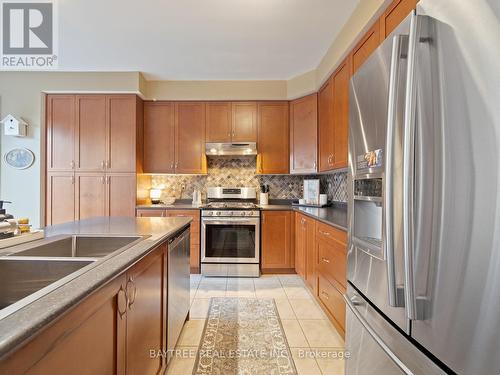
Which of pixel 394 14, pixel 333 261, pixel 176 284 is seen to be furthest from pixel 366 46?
pixel 176 284

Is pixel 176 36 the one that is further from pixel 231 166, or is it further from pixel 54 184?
pixel 54 184

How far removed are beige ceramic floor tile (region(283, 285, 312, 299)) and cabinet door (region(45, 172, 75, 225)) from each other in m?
3.02

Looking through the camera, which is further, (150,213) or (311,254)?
(150,213)

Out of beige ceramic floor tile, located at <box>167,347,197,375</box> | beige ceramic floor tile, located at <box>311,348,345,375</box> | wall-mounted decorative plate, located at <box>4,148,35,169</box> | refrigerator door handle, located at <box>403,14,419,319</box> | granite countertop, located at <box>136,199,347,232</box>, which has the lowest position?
beige ceramic floor tile, located at <box>311,348,345,375</box>

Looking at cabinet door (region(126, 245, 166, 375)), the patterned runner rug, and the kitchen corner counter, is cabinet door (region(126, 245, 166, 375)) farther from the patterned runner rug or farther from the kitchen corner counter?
the kitchen corner counter

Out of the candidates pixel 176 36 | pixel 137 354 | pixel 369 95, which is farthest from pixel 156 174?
pixel 369 95

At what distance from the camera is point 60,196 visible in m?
3.42

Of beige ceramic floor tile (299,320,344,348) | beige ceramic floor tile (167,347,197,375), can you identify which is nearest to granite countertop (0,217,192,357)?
beige ceramic floor tile (167,347,197,375)

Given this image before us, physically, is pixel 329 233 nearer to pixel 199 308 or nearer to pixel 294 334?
pixel 294 334

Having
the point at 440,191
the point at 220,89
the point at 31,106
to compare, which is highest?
the point at 220,89

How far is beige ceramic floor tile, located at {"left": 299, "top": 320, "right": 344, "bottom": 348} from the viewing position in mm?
1917

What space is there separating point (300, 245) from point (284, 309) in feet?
2.77

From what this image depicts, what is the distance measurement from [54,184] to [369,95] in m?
3.97

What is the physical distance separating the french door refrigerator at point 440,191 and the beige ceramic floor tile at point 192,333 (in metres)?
1.44
